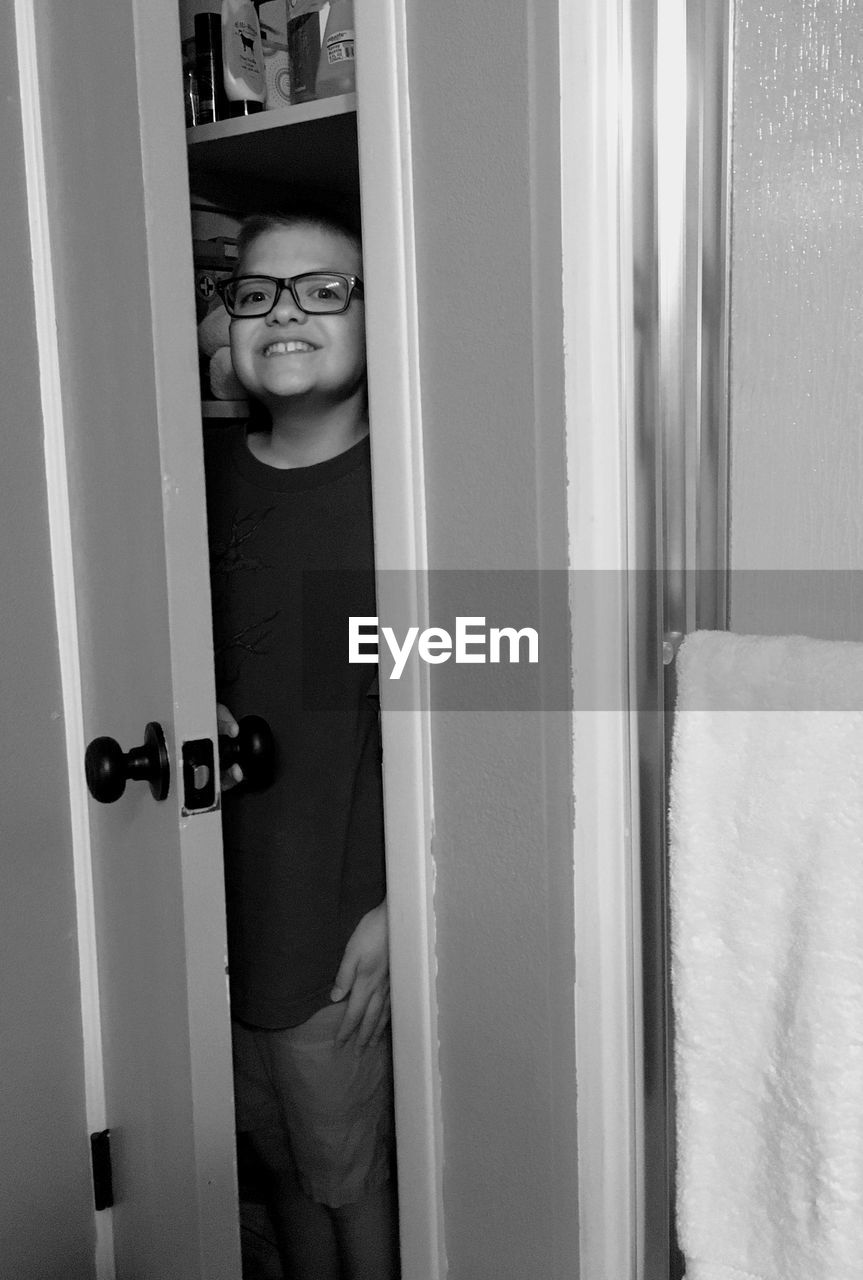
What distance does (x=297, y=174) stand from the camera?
53.2 inches

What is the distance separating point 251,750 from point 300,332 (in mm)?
435

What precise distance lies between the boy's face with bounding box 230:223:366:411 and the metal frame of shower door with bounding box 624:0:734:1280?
1.34ft

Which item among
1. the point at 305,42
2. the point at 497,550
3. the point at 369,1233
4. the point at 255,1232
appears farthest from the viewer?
the point at 255,1232

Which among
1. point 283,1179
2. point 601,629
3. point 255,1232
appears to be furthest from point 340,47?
point 255,1232

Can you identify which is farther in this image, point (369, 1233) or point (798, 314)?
point (369, 1233)

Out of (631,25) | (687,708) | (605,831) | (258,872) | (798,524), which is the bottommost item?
(258,872)

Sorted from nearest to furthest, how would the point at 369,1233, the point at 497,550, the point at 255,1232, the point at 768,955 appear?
the point at 768,955
the point at 497,550
the point at 369,1233
the point at 255,1232

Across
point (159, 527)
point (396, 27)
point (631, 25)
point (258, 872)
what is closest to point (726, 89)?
point (631, 25)

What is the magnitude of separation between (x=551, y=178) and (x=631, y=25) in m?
0.12

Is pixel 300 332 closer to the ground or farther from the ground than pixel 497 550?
farther from the ground

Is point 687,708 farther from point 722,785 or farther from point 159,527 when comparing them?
point 159,527

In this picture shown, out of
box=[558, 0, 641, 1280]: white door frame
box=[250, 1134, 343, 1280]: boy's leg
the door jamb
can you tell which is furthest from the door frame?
box=[250, 1134, 343, 1280]: boy's leg

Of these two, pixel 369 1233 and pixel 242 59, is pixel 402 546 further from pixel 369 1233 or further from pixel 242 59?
pixel 369 1233

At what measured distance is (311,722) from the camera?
4.19 ft
